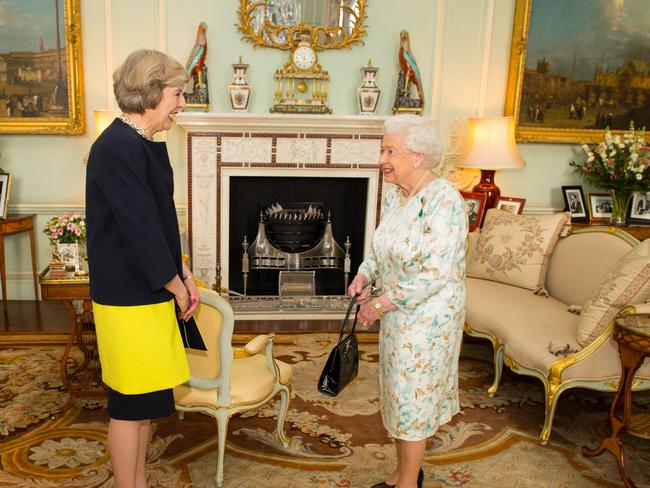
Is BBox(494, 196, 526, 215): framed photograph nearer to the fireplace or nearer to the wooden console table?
the fireplace

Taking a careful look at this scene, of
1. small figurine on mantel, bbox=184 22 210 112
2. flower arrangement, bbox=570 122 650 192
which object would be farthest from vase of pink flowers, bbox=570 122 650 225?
small figurine on mantel, bbox=184 22 210 112

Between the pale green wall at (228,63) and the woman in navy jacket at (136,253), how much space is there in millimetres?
3068

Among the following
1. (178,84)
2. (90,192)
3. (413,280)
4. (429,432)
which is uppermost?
(178,84)

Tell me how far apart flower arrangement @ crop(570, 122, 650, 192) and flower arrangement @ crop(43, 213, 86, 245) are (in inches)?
157

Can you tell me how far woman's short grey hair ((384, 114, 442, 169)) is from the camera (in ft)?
6.77

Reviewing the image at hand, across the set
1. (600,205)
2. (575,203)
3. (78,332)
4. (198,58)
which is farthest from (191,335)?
(600,205)

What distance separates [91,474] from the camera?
97.8 inches

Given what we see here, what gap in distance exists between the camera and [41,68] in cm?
454

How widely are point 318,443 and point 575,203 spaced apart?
3619 mm

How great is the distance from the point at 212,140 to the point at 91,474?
286 centimetres

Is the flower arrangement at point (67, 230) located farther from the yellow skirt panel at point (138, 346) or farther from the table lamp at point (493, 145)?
the table lamp at point (493, 145)

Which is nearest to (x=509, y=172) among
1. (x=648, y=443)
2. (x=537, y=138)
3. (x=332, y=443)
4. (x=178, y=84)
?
(x=537, y=138)

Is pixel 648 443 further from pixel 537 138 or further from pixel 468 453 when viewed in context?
pixel 537 138

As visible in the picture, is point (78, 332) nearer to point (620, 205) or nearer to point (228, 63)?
point (228, 63)
